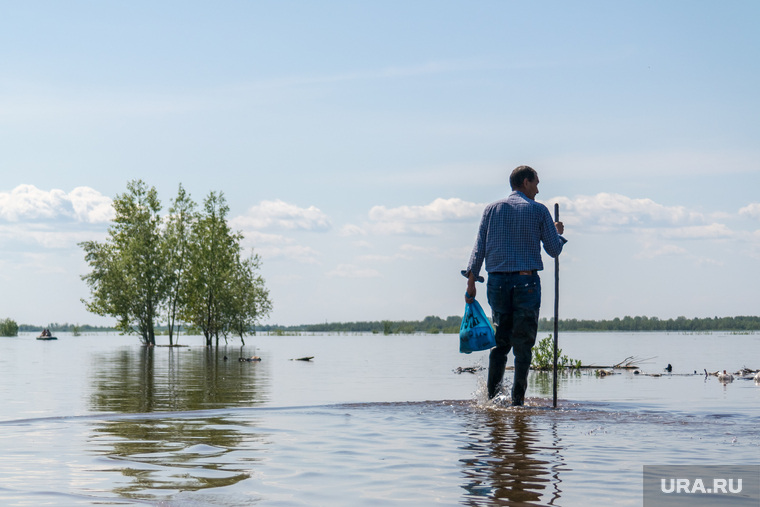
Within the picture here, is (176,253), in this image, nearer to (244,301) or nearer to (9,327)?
(244,301)

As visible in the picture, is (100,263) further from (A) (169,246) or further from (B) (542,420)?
(B) (542,420)

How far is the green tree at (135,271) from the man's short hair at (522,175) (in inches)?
2453

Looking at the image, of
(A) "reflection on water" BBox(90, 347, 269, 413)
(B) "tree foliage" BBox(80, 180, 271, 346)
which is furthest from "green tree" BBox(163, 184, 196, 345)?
(A) "reflection on water" BBox(90, 347, 269, 413)

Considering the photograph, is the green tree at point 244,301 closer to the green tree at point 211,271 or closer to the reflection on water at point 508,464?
the green tree at point 211,271

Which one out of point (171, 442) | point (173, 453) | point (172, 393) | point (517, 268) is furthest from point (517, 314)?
point (172, 393)

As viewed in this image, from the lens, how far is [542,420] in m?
8.65

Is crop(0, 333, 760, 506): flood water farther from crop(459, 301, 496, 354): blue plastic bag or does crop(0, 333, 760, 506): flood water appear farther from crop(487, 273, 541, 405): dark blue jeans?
crop(459, 301, 496, 354): blue plastic bag

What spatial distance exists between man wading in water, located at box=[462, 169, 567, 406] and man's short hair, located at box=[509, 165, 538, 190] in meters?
0.19

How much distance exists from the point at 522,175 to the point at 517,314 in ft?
5.83

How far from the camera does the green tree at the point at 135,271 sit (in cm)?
6931

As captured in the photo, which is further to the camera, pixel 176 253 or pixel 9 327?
pixel 9 327

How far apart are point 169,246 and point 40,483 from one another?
2664 inches

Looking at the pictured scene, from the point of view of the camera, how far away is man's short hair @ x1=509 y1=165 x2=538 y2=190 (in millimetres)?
10398

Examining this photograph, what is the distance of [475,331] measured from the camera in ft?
33.8
